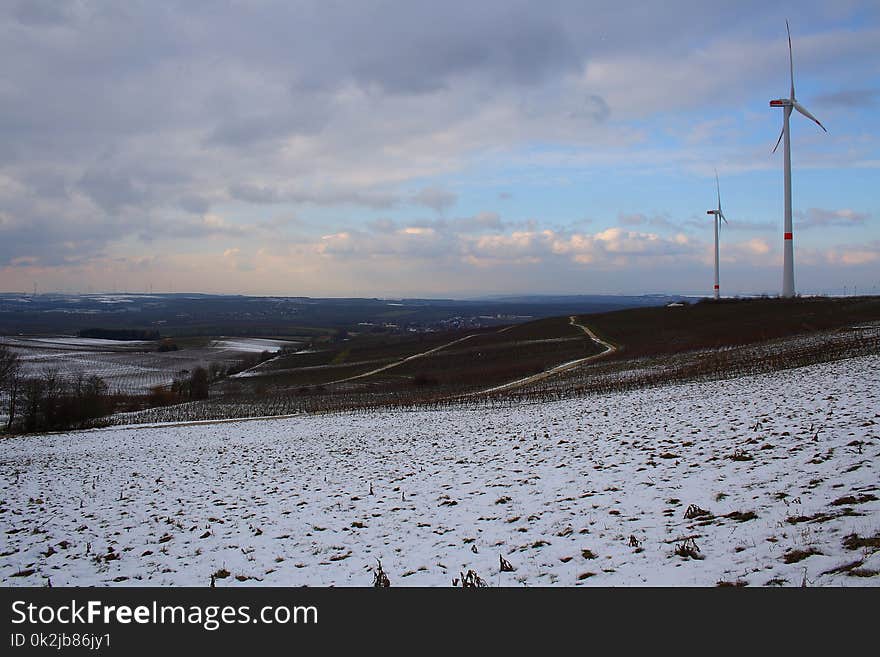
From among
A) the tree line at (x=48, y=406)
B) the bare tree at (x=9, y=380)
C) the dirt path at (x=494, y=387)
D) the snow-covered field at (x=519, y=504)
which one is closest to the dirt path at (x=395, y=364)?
the dirt path at (x=494, y=387)

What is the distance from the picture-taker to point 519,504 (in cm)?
1029

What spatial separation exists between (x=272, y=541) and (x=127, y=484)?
928cm

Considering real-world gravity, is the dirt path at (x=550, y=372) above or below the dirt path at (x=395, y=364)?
above

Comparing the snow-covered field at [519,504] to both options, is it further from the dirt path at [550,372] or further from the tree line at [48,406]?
the tree line at [48,406]

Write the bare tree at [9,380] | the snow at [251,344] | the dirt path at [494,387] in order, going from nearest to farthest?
the dirt path at [494,387]
the bare tree at [9,380]
the snow at [251,344]

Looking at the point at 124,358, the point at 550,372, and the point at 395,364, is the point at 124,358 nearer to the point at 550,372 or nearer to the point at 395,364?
the point at 395,364

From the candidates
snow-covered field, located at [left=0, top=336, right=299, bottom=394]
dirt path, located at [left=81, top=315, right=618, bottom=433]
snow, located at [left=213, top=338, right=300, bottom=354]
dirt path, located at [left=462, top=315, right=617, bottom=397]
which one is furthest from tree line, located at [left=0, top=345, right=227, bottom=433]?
snow, located at [left=213, top=338, right=300, bottom=354]

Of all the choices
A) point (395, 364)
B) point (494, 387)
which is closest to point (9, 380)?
point (395, 364)

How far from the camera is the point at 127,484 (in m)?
16.1

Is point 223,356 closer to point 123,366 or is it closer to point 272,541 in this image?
point 123,366

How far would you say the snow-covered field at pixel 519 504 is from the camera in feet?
22.7

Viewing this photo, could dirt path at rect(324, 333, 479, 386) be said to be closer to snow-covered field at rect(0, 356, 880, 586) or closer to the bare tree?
the bare tree

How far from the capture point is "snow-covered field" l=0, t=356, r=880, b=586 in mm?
6906
